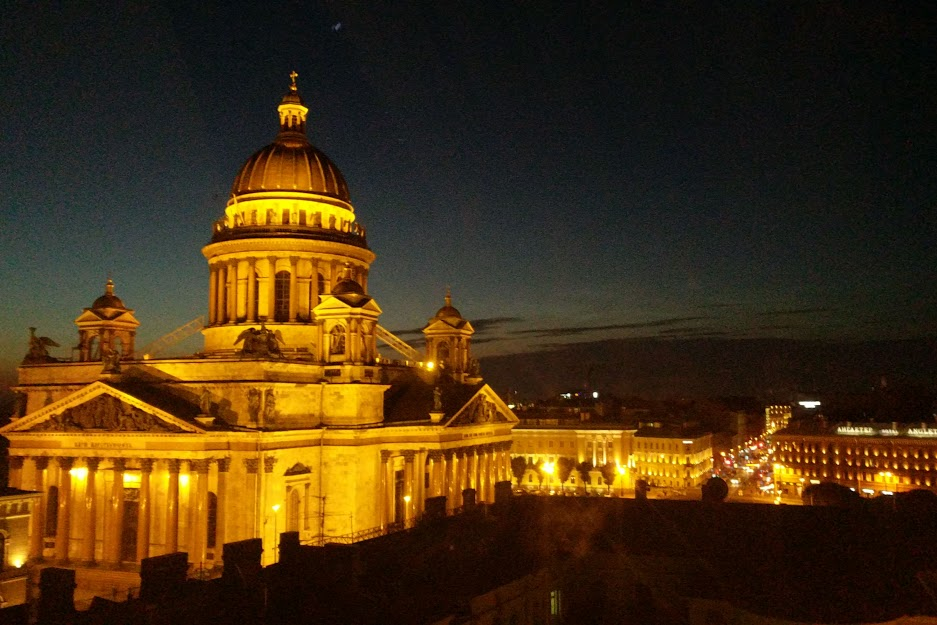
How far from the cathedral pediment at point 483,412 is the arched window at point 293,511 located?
11596 millimetres

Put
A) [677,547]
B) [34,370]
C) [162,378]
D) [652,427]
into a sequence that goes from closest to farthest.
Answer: [677,547]
[162,378]
[34,370]
[652,427]

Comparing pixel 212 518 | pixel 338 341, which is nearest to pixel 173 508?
pixel 212 518

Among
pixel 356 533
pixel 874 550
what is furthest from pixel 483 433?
pixel 874 550

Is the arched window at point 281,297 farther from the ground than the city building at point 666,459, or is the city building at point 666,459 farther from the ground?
the arched window at point 281,297

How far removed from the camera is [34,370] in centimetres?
5291

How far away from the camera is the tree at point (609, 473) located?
110625 mm

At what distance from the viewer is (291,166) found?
6066cm

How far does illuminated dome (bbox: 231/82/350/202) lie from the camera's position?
2381 inches

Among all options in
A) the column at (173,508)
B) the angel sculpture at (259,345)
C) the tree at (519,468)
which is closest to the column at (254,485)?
the column at (173,508)

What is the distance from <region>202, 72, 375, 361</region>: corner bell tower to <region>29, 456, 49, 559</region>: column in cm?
1322

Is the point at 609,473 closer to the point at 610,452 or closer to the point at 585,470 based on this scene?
the point at 585,470

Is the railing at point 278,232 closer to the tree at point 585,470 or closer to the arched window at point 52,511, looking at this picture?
the arched window at point 52,511

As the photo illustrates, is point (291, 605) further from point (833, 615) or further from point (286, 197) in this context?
point (286, 197)

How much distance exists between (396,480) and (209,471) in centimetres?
1410
